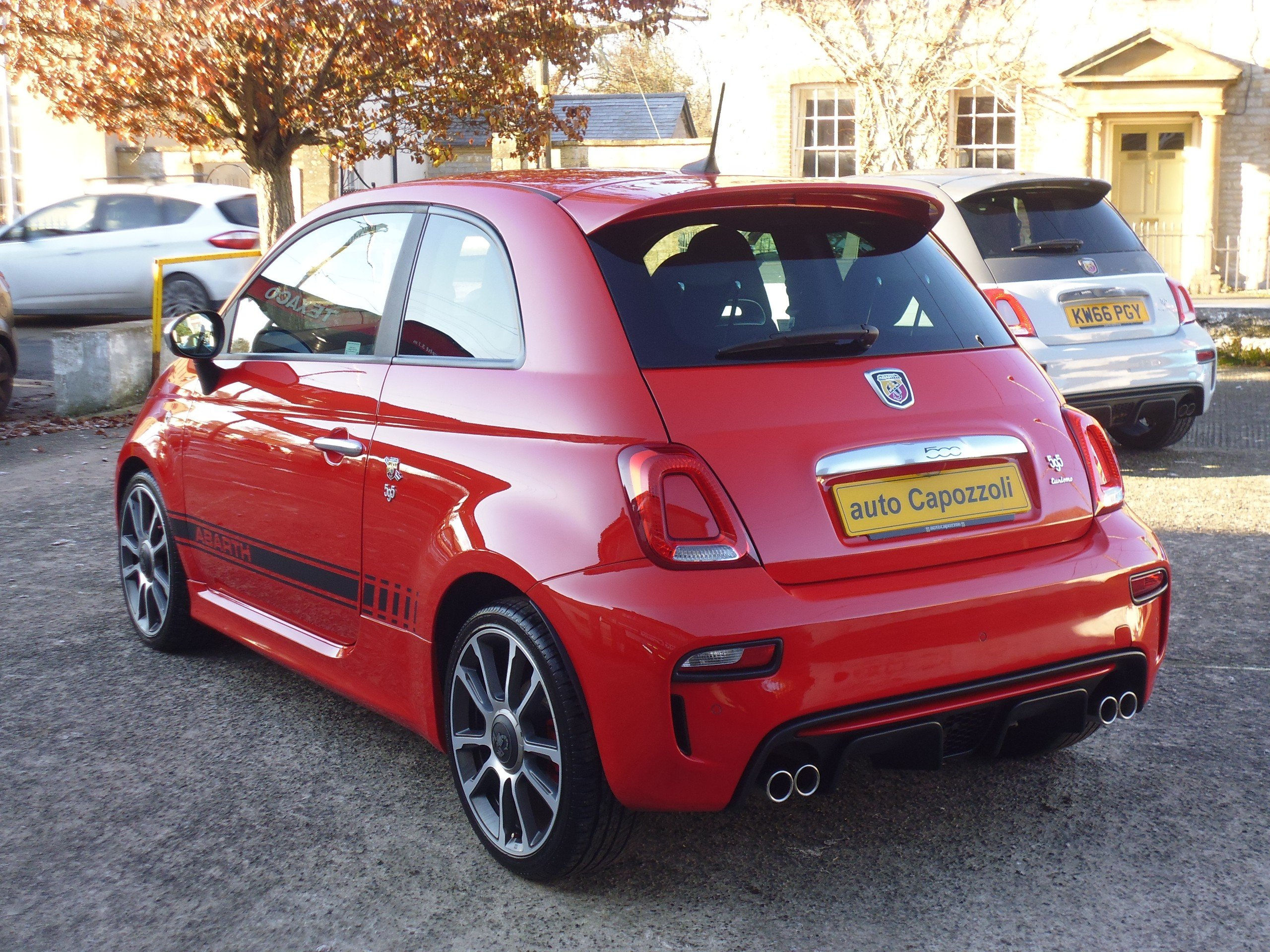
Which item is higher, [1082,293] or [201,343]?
[1082,293]

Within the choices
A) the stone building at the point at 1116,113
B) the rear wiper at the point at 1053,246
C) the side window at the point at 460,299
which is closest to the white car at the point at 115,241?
→ the stone building at the point at 1116,113

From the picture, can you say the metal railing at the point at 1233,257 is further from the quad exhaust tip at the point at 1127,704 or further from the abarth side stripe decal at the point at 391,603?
the abarth side stripe decal at the point at 391,603

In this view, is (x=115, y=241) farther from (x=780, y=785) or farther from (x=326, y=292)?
(x=780, y=785)

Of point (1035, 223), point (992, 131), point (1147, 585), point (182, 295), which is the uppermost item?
point (992, 131)

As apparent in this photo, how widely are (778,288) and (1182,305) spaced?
5049mm

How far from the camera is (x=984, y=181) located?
733 centimetres

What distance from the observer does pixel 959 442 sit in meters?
3.02

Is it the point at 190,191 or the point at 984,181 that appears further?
the point at 190,191

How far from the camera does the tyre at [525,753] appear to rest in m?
2.85

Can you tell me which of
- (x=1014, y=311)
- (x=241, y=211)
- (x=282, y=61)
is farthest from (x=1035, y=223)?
(x=241, y=211)

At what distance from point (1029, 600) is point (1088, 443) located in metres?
0.58

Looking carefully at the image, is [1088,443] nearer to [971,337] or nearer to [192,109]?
[971,337]

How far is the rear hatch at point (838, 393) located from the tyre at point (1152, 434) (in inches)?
214

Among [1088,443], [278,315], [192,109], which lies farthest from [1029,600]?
[192,109]
